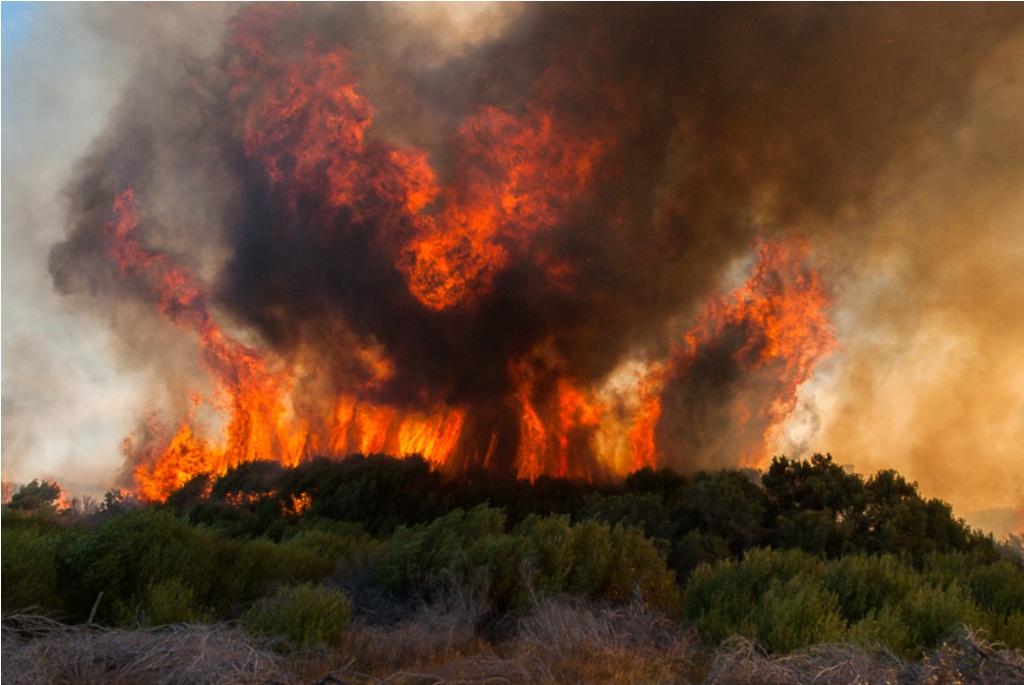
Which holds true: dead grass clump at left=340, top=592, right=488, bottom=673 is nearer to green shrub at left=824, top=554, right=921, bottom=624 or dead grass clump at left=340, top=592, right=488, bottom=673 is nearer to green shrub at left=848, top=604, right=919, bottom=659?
green shrub at left=848, top=604, right=919, bottom=659

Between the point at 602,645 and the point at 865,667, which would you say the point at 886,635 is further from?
the point at 602,645

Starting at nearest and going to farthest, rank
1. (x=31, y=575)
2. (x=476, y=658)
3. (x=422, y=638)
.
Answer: (x=476, y=658) → (x=31, y=575) → (x=422, y=638)

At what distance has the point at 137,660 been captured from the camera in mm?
6695

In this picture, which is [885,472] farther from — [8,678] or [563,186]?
[8,678]

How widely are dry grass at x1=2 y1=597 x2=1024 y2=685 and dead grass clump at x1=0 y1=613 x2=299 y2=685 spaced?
1cm

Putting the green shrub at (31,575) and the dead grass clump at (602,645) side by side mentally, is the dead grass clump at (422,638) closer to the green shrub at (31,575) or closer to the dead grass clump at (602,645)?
the dead grass clump at (602,645)

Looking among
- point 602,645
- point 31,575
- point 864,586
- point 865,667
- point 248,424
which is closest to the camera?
point 865,667

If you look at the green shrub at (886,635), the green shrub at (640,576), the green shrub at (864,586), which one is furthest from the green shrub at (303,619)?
the green shrub at (864,586)

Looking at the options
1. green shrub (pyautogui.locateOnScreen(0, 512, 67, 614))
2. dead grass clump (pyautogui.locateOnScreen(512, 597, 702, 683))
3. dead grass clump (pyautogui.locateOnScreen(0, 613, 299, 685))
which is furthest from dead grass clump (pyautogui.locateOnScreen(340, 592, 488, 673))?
green shrub (pyautogui.locateOnScreen(0, 512, 67, 614))

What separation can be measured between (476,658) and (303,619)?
2.49m

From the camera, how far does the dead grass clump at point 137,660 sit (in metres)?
6.33

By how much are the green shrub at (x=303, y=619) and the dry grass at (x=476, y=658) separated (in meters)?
0.27

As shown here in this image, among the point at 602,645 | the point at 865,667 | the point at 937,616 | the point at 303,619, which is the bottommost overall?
the point at 303,619

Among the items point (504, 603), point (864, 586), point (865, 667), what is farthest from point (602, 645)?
point (864, 586)
